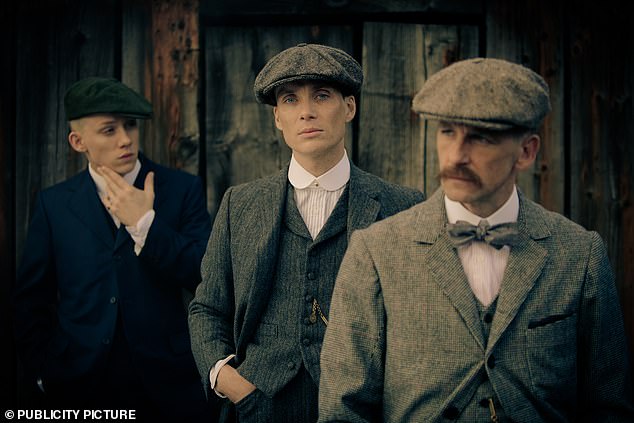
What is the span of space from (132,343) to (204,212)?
0.70m

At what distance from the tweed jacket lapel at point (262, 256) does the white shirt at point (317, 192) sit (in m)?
0.08

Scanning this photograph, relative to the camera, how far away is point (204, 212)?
4.34 meters

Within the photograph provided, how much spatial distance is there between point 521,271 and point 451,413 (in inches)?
17.8

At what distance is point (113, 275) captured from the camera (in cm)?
418

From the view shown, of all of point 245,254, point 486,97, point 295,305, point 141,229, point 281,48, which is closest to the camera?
point 486,97

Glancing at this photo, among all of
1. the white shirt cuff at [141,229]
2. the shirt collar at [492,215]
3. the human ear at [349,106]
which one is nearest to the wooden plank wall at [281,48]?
the white shirt cuff at [141,229]

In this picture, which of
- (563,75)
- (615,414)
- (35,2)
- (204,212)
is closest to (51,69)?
(35,2)

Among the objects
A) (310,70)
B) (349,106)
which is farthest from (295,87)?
(349,106)

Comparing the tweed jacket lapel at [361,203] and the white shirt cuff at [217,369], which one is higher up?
the tweed jacket lapel at [361,203]

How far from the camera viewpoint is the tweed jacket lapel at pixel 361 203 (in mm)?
3340

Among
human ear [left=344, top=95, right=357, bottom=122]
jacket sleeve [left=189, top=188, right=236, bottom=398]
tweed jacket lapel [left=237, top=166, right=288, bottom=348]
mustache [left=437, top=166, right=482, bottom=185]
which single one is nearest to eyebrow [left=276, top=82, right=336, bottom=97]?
human ear [left=344, top=95, right=357, bottom=122]

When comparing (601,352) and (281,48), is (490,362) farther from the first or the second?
(281,48)

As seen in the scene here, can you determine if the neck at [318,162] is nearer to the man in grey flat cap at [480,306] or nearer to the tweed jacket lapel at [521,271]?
the man in grey flat cap at [480,306]

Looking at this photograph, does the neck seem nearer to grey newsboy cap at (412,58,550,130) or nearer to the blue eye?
grey newsboy cap at (412,58,550,130)
